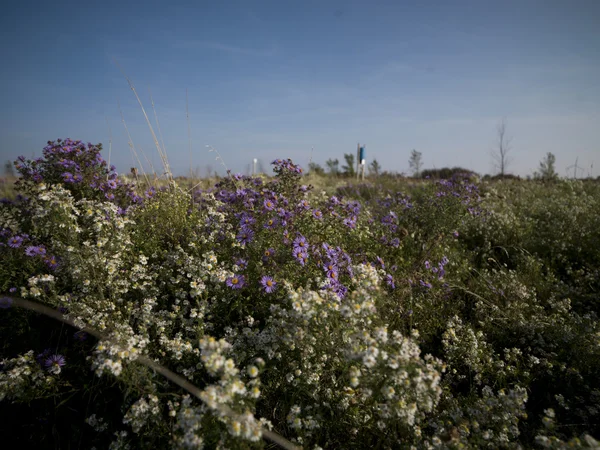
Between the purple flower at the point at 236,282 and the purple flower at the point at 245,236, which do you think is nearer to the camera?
the purple flower at the point at 236,282

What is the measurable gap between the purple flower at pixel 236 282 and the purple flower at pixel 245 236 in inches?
14.5

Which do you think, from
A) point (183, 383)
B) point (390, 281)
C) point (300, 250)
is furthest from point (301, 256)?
point (183, 383)

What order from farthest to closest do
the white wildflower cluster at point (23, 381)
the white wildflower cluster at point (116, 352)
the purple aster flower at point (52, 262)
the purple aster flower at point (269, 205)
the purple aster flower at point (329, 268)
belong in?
1. the purple aster flower at point (269, 205)
2. the purple aster flower at point (329, 268)
3. the purple aster flower at point (52, 262)
4. the white wildflower cluster at point (23, 381)
5. the white wildflower cluster at point (116, 352)

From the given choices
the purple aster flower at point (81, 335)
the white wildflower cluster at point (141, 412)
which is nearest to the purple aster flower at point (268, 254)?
the white wildflower cluster at point (141, 412)

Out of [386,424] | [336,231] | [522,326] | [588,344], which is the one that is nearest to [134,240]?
[336,231]

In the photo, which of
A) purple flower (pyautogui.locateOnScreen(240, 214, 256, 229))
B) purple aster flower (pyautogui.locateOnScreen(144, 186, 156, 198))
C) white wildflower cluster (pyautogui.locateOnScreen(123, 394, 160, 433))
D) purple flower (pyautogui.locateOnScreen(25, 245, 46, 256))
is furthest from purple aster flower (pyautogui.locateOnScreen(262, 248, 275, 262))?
purple aster flower (pyautogui.locateOnScreen(144, 186, 156, 198))

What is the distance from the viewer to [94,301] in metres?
2.19

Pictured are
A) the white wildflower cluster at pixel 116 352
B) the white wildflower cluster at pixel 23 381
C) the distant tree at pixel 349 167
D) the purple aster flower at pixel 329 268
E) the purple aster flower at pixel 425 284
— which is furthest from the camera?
the distant tree at pixel 349 167

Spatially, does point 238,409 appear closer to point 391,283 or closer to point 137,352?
point 137,352

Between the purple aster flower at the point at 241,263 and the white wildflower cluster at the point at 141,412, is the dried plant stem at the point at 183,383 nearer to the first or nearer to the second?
the white wildflower cluster at the point at 141,412

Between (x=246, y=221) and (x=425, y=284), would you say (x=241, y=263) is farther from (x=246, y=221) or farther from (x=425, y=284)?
(x=425, y=284)

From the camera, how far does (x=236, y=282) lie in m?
2.27

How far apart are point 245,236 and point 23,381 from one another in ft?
5.00

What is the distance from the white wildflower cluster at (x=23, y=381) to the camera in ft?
5.95
